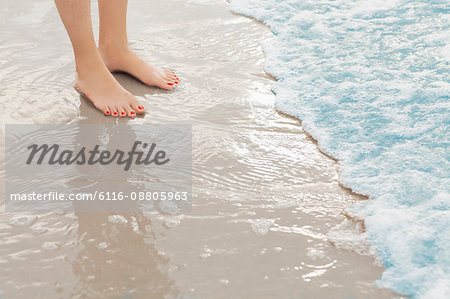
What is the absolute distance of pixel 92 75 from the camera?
241 centimetres

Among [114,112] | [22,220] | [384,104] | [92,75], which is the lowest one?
[22,220]

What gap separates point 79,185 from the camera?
186 centimetres

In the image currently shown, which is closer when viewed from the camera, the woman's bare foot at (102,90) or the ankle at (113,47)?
the woman's bare foot at (102,90)

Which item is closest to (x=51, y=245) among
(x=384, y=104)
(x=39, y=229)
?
(x=39, y=229)

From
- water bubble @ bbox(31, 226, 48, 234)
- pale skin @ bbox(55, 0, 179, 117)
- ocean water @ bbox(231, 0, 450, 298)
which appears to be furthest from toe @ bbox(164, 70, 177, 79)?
water bubble @ bbox(31, 226, 48, 234)

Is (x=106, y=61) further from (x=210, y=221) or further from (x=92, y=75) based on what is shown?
(x=210, y=221)

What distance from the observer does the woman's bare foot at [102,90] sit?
2.36 m

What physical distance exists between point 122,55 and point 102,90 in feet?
1.10

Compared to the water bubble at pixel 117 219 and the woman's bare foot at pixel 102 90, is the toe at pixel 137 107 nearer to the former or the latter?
the woman's bare foot at pixel 102 90

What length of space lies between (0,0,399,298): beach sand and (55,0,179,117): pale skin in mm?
63

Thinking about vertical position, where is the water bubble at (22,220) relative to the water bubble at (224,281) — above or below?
below

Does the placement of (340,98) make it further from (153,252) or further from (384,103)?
(153,252)

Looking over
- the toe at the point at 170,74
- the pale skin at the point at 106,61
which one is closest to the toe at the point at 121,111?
the pale skin at the point at 106,61

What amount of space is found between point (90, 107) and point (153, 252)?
3.44 ft
